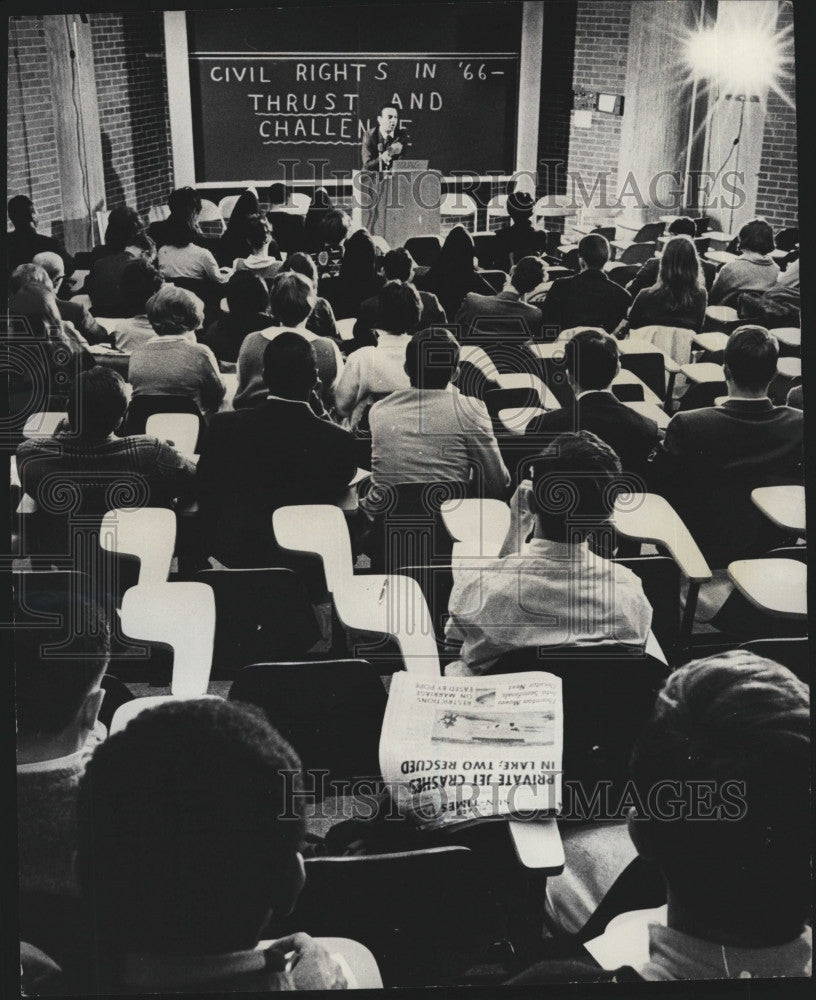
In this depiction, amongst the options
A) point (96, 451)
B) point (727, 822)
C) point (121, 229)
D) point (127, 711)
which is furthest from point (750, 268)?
point (127, 711)

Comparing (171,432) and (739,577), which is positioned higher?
(171,432)

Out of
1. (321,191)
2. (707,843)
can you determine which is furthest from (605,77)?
(707,843)

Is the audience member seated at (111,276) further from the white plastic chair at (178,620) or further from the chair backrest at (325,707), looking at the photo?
the chair backrest at (325,707)

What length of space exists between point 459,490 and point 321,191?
3.54ft

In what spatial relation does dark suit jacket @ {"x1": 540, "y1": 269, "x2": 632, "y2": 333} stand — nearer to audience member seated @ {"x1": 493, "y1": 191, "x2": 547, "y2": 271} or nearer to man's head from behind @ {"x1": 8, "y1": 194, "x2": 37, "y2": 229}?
audience member seated @ {"x1": 493, "y1": 191, "x2": 547, "y2": 271}

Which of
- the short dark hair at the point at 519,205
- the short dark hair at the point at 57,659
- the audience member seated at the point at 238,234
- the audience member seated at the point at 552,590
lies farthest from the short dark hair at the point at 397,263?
the short dark hair at the point at 57,659

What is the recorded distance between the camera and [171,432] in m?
3.16

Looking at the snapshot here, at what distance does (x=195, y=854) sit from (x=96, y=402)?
1.29 m

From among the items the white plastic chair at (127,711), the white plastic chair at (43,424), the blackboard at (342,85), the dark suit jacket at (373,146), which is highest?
the blackboard at (342,85)

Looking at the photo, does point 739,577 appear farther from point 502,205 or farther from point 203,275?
point 203,275

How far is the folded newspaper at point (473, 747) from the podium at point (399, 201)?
1.48 m

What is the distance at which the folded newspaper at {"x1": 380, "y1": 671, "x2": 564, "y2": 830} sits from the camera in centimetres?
228

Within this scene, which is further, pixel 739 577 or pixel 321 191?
pixel 321 191

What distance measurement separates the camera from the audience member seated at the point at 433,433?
3.14 metres
